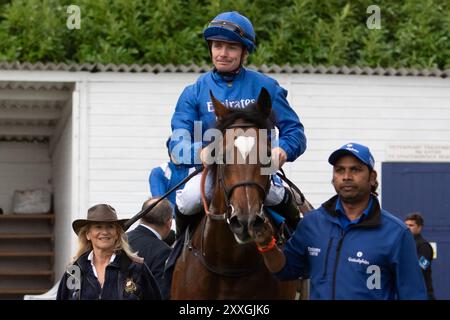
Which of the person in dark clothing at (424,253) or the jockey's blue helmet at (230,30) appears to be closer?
the jockey's blue helmet at (230,30)

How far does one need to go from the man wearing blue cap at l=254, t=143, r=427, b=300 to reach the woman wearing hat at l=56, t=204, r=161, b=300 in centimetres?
115

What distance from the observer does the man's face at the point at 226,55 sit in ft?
26.3

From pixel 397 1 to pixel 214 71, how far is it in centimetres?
1196

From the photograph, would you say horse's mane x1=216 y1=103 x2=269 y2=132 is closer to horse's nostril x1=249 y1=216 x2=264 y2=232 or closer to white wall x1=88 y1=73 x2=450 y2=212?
horse's nostril x1=249 y1=216 x2=264 y2=232

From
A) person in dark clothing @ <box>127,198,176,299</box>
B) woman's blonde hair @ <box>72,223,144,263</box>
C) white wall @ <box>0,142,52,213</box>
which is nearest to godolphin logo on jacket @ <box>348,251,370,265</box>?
woman's blonde hair @ <box>72,223,144,263</box>

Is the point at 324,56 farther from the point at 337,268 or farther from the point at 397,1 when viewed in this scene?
the point at 337,268

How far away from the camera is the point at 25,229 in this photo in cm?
2138

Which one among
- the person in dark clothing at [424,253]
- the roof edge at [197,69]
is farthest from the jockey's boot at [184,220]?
the roof edge at [197,69]

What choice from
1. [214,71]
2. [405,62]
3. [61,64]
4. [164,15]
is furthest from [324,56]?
[214,71]

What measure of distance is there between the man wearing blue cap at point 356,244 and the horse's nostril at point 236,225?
115mm

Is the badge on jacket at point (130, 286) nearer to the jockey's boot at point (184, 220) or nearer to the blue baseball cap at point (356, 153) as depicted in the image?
the jockey's boot at point (184, 220)

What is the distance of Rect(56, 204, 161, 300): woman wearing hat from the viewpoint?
7738mm

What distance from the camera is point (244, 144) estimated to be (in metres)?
7.06
